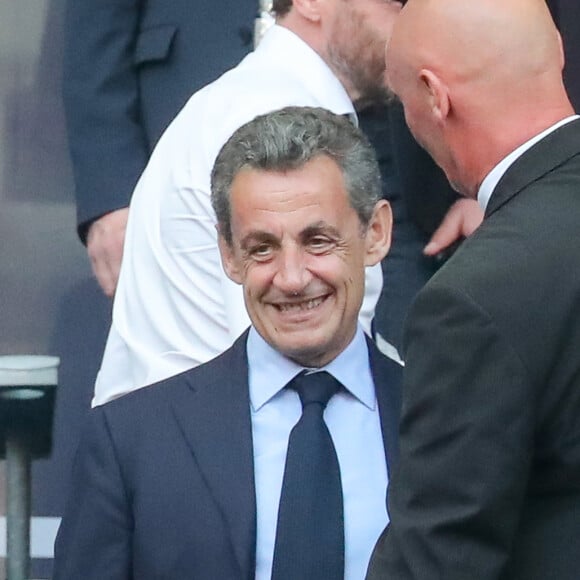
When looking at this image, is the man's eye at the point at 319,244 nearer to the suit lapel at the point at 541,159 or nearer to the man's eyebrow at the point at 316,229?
the man's eyebrow at the point at 316,229

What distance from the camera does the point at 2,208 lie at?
416cm

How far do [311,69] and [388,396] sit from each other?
73 centimetres

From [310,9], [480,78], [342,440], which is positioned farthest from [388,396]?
[310,9]

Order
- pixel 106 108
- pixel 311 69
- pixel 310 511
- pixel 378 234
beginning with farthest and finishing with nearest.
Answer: pixel 106 108, pixel 311 69, pixel 378 234, pixel 310 511

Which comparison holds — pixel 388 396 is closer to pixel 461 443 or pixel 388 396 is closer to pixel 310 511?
pixel 310 511

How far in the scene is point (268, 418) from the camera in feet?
8.77

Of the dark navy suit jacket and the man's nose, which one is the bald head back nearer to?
the man's nose

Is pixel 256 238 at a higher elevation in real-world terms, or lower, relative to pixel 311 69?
lower

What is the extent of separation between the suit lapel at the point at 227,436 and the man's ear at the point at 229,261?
3.5 inches

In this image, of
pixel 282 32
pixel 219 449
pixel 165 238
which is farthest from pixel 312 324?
pixel 282 32

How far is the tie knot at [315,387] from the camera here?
2.67 meters

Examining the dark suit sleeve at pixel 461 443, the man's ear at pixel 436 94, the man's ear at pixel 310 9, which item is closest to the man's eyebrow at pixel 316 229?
the man's ear at pixel 436 94

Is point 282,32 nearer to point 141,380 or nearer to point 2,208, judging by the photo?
point 141,380

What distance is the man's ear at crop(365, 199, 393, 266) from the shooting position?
9.07ft
